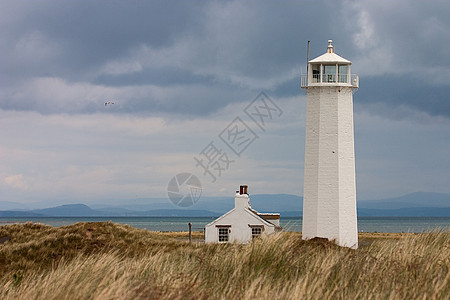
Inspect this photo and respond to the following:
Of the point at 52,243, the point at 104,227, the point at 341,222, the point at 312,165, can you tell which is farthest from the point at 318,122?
the point at 52,243

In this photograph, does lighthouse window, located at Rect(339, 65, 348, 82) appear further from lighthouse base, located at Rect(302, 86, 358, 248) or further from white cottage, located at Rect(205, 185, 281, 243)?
white cottage, located at Rect(205, 185, 281, 243)

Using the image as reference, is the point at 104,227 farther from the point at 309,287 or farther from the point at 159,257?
the point at 309,287

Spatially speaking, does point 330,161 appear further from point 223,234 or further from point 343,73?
point 223,234

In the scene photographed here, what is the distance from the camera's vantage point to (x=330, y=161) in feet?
84.7

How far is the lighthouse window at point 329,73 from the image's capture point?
26.9 m

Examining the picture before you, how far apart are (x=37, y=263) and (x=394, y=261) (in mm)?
12248

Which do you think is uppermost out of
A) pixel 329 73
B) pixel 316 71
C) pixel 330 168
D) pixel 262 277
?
pixel 316 71

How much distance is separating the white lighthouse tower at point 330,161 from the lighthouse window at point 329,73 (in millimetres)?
47

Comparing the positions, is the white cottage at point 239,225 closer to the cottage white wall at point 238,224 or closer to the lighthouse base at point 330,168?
the cottage white wall at point 238,224

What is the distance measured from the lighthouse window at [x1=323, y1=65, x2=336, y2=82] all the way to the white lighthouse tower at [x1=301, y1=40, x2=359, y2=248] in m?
0.05

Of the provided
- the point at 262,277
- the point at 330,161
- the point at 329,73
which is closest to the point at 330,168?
the point at 330,161

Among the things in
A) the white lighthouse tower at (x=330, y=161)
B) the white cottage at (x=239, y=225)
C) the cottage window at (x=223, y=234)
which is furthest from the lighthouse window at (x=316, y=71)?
the cottage window at (x=223, y=234)

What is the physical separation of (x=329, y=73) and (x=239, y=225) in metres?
8.71

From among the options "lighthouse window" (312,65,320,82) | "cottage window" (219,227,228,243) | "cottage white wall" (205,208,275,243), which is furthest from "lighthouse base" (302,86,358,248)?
"cottage window" (219,227,228,243)
